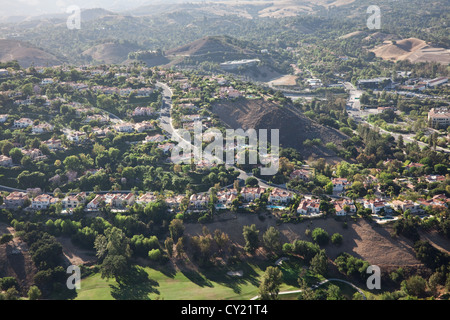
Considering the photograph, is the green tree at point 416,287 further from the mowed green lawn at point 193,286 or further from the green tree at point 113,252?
the green tree at point 113,252

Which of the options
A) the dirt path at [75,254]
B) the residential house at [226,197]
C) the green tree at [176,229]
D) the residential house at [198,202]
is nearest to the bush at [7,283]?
the dirt path at [75,254]

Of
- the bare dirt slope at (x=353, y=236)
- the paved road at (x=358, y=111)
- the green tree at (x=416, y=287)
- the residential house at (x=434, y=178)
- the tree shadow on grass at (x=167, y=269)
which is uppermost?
the paved road at (x=358, y=111)

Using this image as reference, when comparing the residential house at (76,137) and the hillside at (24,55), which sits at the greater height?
the hillside at (24,55)

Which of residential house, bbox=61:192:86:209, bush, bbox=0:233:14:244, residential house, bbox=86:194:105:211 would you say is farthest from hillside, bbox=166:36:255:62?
bush, bbox=0:233:14:244

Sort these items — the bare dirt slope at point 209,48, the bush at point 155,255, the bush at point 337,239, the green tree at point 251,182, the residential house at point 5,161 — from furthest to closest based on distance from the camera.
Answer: the bare dirt slope at point 209,48, the residential house at point 5,161, the green tree at point 251,182, the bush at point 337,239, the bush at point 155,255

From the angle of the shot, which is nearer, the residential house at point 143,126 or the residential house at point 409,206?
the residential house at point 409,206

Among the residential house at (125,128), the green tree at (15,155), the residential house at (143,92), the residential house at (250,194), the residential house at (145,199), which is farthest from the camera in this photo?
the residential house at (143,92)

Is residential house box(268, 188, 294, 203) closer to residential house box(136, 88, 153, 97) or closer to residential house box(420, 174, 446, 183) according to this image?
residential house box(420, 174, 446, 183)
